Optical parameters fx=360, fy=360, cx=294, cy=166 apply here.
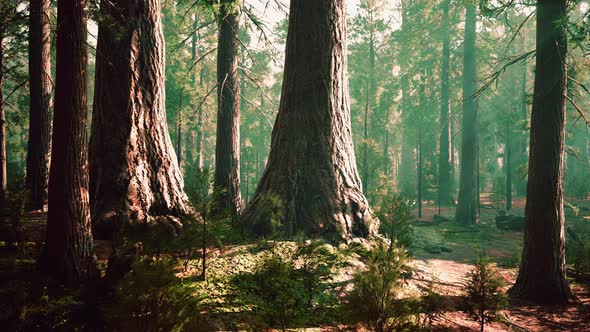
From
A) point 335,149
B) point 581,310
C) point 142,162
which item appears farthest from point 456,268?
point 142,162

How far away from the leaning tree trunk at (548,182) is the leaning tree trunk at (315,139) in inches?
135

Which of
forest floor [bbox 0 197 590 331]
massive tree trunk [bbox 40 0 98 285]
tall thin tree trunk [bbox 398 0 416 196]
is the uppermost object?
tall thin tree trunk [bbox 398 0 416 196]

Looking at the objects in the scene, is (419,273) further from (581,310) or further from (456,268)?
(456,268)

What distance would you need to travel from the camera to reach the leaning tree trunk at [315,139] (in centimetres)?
705

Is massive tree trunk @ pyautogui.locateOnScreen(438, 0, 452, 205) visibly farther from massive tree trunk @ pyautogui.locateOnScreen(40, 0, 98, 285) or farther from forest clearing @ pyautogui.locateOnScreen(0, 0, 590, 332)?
massive tree trunk @ pyautogui.locateOnScreen(40, 0, 98, 285)

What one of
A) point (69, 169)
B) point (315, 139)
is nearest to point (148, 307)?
point (69, 169)

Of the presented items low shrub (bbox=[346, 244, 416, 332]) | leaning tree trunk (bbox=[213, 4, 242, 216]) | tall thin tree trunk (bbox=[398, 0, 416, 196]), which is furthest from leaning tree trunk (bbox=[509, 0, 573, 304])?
tall thin tree trunk (bbox=[398, 0, 416, 196])

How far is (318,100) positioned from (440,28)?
24.0 metres

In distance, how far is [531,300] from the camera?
24.6 ft

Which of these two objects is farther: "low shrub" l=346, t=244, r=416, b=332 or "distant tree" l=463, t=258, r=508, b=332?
"distant tree" l=463, t=258, r=508, b=332

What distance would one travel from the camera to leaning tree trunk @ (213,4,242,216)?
11.0 metres

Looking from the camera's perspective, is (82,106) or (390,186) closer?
(82,106)

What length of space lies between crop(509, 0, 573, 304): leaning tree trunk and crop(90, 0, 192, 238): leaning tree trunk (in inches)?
281

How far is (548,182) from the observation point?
7562 millimetres
